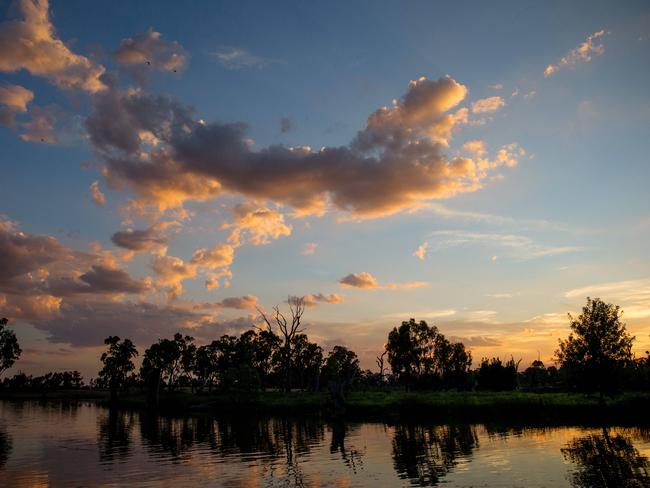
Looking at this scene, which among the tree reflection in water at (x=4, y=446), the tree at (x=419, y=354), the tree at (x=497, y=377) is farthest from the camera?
the tree at (x=419, y=354)

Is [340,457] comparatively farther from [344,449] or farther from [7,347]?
[7,347]

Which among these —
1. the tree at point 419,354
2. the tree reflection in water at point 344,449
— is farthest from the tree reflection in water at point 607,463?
the tree at point 419,354

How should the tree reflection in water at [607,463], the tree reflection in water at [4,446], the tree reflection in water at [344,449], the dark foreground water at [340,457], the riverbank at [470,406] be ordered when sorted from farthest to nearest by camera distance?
the riverbank at [470,406] → the tree reflection in water at [4,446] → the tree reflection in water at [344,449] → the dark foreground water at [340,457] → the tree reflection in water at [607,463]

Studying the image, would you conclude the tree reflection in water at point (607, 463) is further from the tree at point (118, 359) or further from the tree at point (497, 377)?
the tree at point (118, 359)

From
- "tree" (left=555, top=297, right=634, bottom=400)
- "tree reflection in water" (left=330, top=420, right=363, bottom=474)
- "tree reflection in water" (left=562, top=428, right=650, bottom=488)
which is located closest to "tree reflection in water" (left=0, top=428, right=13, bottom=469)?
"tree reflection in water" (left=330, top=420, right=363, bottom=474)

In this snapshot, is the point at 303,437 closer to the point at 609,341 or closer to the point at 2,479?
the point at 2,479

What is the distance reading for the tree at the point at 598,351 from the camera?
5178 centimetres

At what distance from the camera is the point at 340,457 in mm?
34719

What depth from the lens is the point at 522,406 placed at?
5569 centimetres

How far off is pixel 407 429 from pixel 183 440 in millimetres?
23401

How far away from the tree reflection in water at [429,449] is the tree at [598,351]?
1465cm

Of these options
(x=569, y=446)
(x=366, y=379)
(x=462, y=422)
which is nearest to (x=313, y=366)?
(x=366, y=379)

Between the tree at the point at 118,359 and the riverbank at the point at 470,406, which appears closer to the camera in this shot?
the riverbank at the point at 470,406

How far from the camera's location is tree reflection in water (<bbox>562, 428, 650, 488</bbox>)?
22.6 metres
